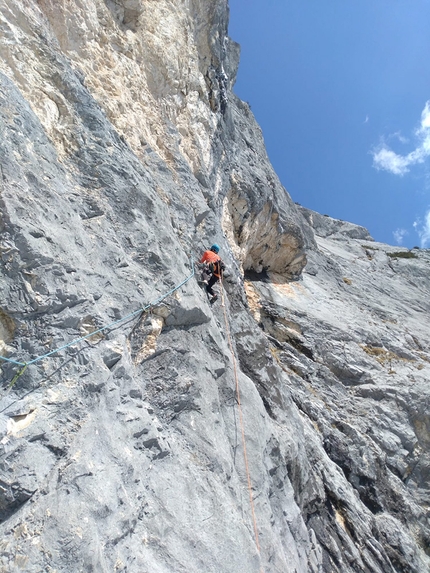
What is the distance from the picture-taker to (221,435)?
6395mm

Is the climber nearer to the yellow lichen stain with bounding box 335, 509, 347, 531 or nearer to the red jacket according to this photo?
the red jacket

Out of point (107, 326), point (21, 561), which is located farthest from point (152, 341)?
point (21, 561)

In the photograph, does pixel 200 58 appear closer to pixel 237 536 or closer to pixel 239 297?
pixel 239 297

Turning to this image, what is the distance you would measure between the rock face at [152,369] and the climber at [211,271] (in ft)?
0.96

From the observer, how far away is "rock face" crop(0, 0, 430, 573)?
446 centimetres

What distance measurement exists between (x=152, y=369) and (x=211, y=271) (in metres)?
3.47

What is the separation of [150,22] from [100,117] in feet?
17.7

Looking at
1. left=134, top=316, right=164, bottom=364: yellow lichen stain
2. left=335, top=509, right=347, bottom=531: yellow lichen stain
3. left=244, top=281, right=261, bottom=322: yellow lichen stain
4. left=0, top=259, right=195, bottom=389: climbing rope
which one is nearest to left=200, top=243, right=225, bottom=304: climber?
left=0, top=259, right=195, bottom=389: climbing rope

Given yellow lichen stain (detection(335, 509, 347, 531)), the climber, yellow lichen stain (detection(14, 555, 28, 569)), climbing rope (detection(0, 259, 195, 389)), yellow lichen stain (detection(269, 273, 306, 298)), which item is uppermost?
yellow lichen stain (detection(269, 273, 306, 298))

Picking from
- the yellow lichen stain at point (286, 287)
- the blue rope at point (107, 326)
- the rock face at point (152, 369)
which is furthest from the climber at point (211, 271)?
the yellow lichen stain at point (286, 287)

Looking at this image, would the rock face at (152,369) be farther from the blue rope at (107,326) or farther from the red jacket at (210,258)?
the red jacket at (210,258)

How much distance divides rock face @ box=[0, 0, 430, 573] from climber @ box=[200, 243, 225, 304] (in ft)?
0.96

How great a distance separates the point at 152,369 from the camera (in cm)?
622

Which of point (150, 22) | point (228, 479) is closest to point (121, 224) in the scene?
point (228, 479)
